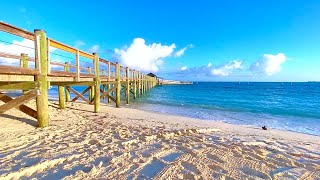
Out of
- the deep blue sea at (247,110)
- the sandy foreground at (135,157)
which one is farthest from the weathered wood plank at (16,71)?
the deep blue sea at (247,110)

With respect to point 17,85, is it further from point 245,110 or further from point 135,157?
point 245,110

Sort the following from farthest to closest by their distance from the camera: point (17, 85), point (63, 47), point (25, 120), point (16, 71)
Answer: point (63, 47) → point (25, 120) → point (17, 85) → point (16, 71)

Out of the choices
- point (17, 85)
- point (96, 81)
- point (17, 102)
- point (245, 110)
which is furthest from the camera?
point (245, 110)

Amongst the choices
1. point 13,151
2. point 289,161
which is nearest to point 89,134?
point 13,151

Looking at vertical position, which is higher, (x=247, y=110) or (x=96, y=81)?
(x=96, y=81)

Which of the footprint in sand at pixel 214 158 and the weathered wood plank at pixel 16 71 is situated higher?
the weathered wood plank at pixel 16 71

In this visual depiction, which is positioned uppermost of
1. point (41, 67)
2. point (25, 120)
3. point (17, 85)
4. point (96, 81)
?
point (41, 67)

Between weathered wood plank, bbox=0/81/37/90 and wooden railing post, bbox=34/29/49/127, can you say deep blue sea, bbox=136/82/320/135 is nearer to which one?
wooden railing post, bbox=34/29/49/127

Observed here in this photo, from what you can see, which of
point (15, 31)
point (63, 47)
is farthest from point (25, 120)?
point (15, 31)

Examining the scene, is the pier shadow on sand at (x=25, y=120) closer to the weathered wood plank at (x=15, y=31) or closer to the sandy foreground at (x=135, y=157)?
the sandy foreground at (x=135, y=157)

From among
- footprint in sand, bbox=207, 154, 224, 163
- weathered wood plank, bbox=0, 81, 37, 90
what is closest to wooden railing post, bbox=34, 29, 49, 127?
weathered wood plank, bbox=0, 81, 37, 90

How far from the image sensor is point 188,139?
586cm

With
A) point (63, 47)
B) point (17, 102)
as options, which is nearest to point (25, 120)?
point (17, 102)

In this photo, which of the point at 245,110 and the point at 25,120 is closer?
the point at 25,120
